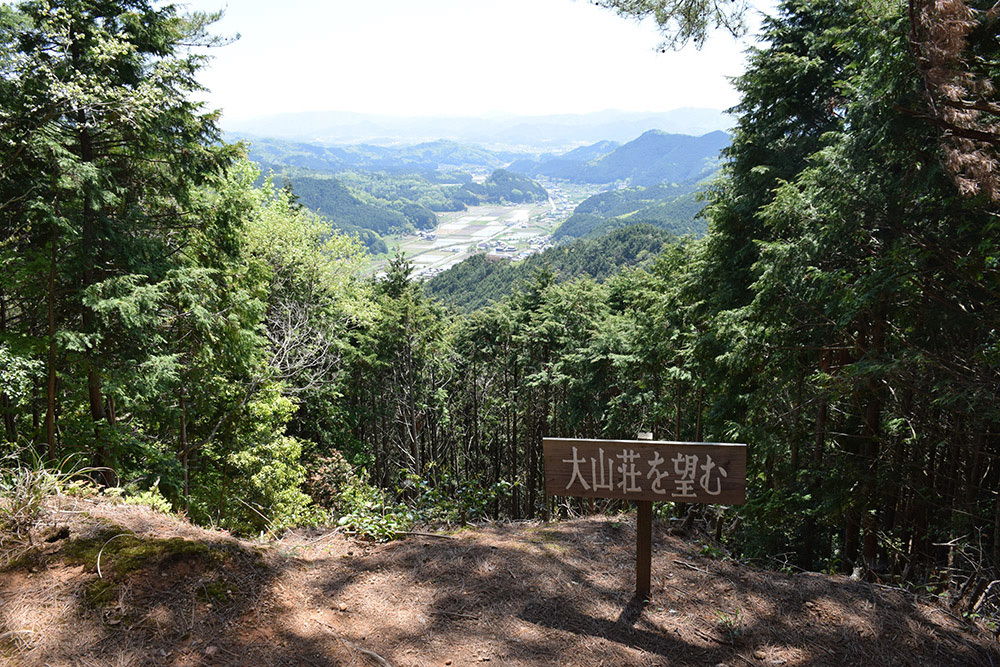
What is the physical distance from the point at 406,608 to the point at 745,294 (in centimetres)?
827

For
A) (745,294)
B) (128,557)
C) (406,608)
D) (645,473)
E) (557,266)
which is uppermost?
(745,294)

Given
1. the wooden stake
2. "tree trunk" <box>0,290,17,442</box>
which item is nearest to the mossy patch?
the wooden stake

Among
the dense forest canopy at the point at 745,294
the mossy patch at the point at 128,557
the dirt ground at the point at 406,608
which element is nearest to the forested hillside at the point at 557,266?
the dense forest canopy at the point at 745,294

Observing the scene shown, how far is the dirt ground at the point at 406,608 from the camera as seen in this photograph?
255cm

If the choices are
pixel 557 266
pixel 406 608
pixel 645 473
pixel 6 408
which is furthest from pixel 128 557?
pixel 557 266

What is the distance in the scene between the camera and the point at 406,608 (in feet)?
10.7

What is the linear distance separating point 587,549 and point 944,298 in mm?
4090

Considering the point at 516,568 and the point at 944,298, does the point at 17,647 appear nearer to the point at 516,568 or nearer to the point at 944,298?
the point at 516,568

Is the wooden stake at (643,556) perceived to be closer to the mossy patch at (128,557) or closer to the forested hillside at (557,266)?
the mossy patch at (128,557)

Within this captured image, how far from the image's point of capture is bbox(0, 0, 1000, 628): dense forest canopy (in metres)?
4.65

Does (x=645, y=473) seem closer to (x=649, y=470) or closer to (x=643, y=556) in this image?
(x=649, y=470)

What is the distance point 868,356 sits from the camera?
5.32 metres

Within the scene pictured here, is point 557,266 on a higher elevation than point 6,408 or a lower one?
lower

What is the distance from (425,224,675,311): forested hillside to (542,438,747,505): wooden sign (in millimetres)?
64441
